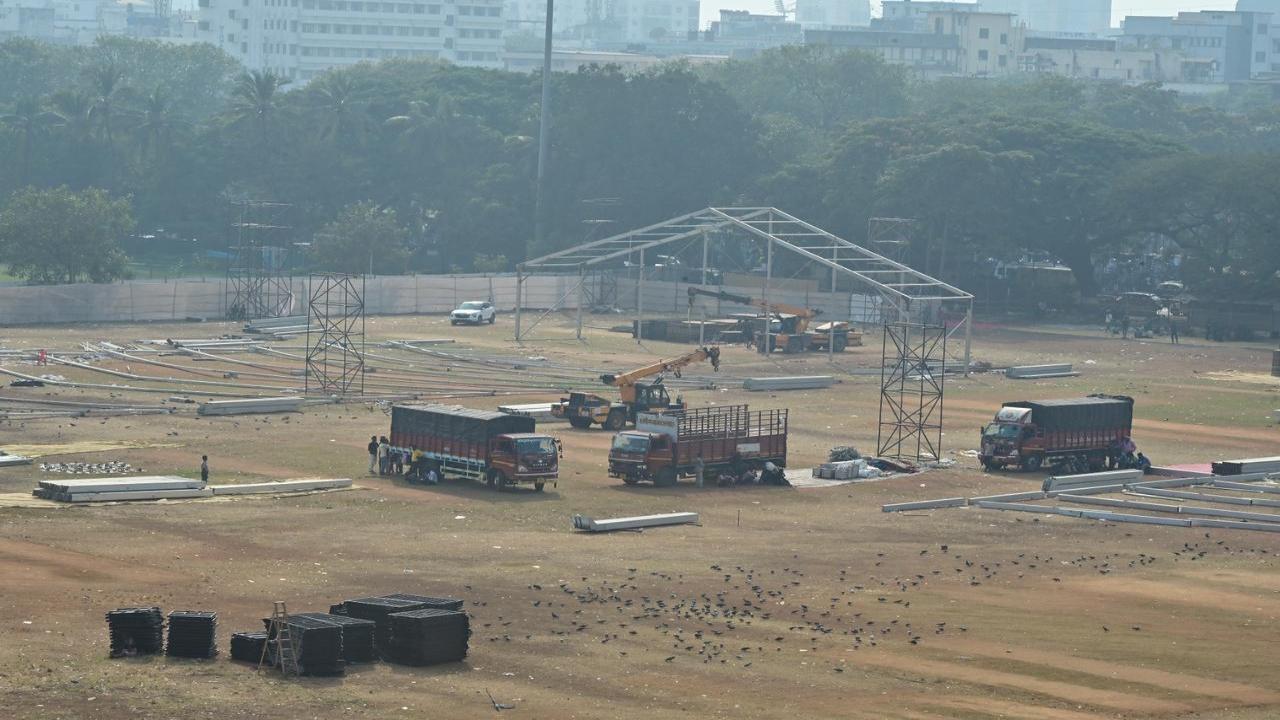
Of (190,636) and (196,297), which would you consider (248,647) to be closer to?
(190,636)

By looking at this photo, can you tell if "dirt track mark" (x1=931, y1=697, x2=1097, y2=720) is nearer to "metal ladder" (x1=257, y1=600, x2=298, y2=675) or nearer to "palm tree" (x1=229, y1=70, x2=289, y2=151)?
"metal ladder" (x1=257, y1=600, x2=298, y2=675)

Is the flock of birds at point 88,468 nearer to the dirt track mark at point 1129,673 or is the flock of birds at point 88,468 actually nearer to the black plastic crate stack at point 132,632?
the black plastic crate stack at point 132,632

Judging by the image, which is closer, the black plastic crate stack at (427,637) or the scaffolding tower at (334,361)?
the black plastic crate stack at (427,637)

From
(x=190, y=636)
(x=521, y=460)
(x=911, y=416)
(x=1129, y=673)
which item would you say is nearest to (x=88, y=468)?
(x=521, y=460)

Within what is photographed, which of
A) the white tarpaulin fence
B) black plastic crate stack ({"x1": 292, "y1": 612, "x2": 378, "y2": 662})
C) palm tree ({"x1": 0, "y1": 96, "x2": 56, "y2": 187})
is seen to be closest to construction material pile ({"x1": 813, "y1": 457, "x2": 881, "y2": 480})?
black plastic crate stack ({"x1": 292, "y1": 612, "x2": 378, "y2": 662})

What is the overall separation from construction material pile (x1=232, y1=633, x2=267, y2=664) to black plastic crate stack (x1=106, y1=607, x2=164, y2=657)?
1.42 meters

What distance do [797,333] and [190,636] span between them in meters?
75.5

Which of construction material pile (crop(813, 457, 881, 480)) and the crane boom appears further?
the crane boom

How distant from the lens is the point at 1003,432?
64312mm

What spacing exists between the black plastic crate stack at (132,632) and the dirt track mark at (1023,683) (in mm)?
12568

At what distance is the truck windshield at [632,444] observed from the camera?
58.1 meters

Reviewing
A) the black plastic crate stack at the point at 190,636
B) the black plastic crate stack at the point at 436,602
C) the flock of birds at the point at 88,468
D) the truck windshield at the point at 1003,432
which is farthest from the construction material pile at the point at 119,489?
the truck windshield at the point at 1003,432

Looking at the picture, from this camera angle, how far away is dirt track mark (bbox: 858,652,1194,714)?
32375 millimetres

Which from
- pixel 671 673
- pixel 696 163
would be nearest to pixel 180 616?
pixel 671 673
